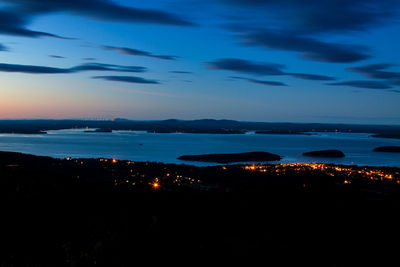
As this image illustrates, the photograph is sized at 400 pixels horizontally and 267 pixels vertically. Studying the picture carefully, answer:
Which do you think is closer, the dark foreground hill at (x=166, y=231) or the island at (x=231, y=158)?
the dark foreground hill at (x=166, y=231)

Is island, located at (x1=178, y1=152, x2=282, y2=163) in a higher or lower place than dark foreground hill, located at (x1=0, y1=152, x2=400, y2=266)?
lower

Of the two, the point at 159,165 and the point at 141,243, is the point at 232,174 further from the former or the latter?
the point at 141,243

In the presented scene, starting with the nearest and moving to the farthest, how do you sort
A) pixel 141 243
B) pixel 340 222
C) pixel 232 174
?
1. pixel 141 243
2. pixel 340 222
3. pixel 232 174

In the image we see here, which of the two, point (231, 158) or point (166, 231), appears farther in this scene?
point (231, 158)

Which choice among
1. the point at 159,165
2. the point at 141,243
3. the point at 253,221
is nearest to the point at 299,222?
the point at 253,221

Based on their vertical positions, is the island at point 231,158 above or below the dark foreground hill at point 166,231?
below

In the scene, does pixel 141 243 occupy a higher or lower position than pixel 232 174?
higher

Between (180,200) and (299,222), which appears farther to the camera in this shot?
(180,200)

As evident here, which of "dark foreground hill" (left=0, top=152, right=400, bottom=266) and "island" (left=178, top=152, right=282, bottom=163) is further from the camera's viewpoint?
"island" (left=178, top=152, right=282, bottom=163)

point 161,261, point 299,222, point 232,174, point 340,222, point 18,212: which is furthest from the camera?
point 232,174

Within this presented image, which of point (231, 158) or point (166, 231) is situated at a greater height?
point (166, 231)

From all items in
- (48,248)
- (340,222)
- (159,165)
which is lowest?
(159,165)
